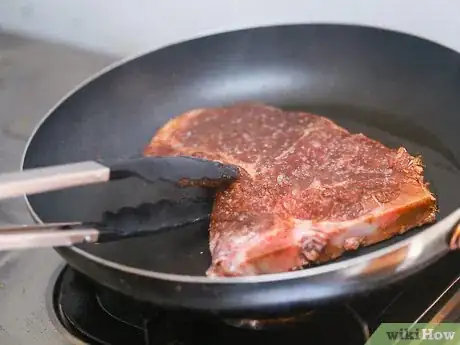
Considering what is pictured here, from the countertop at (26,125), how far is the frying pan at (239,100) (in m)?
0.10

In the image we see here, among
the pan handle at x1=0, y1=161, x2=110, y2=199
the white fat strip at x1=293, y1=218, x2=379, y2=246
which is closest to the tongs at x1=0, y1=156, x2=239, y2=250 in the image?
the pan handle at x1=0, y1=161, x2=110, y2=199

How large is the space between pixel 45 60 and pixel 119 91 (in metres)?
0.44

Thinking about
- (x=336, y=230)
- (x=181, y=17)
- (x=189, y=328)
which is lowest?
(x=189, y=328)

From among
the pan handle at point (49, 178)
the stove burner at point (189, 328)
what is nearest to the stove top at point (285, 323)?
the stove burner at point (189, 328)

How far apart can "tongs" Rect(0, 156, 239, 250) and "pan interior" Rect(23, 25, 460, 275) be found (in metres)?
0.03

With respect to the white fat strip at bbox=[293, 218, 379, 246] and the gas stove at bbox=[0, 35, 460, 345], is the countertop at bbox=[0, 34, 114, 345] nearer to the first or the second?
the gas stove at bbox=[0, 35, 460, 345]

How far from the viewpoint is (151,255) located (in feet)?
2.85

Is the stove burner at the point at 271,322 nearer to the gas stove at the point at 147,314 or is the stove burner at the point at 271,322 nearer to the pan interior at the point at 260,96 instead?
the gas stove at the point at 147,314

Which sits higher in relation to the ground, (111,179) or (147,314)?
(111,179)

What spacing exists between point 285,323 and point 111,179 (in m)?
0.26

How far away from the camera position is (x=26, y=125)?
51.2 inches

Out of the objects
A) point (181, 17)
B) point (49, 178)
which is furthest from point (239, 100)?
point (49, 178)

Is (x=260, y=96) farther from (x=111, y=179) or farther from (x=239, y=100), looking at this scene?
(x=111, y=179)

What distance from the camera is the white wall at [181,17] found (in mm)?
1101
